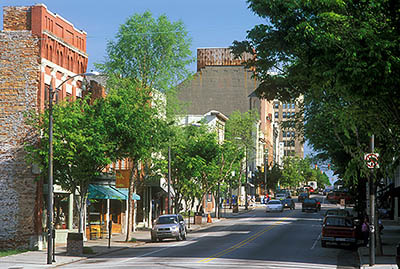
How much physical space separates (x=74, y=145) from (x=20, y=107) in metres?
4.85

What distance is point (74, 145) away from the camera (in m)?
33.0

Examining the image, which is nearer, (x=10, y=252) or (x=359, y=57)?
(x=359, y=57)

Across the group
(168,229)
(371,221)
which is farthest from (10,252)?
(371,221)

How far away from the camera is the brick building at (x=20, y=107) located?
34938mm

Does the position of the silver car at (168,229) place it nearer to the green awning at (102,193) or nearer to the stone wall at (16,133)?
the green awning at (102,193)

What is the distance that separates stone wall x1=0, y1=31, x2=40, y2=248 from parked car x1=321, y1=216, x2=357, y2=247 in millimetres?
16081

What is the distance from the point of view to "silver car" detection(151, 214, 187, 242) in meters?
40.9

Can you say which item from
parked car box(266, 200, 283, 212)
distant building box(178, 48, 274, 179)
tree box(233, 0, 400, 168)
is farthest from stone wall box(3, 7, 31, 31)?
distant building box(178, 48, 274, 179)

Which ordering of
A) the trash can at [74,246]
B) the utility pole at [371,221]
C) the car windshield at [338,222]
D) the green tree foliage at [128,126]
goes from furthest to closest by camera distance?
the car windshield at [338,222]
the green tree foliage at [128,126]
the trash can at [74,246]
the utility pole at [371,221]

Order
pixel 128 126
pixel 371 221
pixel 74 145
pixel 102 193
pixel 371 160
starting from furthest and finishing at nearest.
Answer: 1. pixel 102 193
2. pixel 128 126
3. pixel 74 145
4. pixel 371 221
5. pixel 371 160

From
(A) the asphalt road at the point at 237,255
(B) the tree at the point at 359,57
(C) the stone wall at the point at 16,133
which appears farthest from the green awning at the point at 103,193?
(B) the tree at the point at 359,57

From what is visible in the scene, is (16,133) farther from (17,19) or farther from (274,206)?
(274,206)

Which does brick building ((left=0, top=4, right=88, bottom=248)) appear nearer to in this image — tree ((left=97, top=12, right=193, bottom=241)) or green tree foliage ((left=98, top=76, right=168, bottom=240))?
green tree foliage ((left=98, top=76, right=168, bottom=240))

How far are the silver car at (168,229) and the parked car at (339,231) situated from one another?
1017 cm
